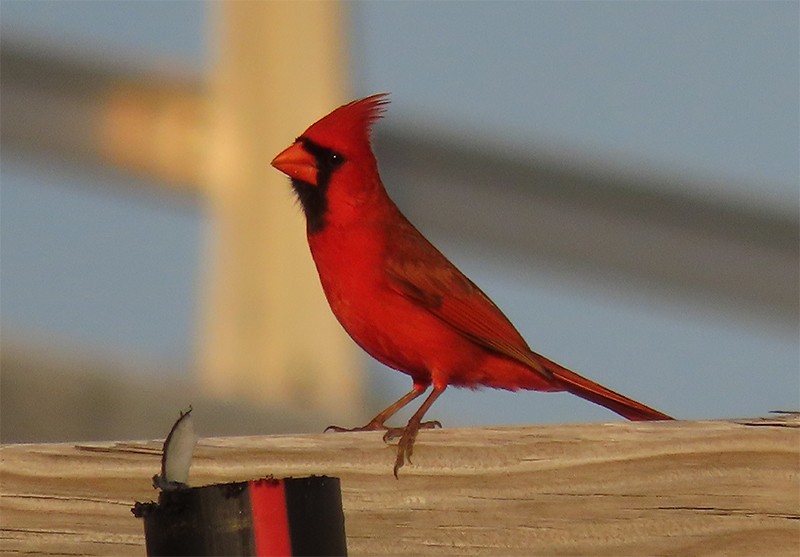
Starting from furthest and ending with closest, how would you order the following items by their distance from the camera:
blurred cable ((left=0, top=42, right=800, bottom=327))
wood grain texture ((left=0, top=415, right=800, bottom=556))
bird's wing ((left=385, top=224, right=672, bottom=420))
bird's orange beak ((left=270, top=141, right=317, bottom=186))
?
blurred cable ((left=0, top=42, right=800, bottom=327)) < bird's orange beak ((left=270, top=141, right=317, bottom=186)) < bird's wing ((left=385, top=224, right=672, bottom=420)) < wood grain texture ((left=0, top=415, right=800, bottom=556))

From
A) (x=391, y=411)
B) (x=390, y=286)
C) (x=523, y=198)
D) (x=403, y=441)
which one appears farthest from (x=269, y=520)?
(x=523, y=198)

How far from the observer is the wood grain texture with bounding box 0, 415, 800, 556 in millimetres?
1252

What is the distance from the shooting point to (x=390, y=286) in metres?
2.04

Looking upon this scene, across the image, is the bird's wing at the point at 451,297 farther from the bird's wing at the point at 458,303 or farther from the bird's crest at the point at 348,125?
the bird's crest at the point at 348,125

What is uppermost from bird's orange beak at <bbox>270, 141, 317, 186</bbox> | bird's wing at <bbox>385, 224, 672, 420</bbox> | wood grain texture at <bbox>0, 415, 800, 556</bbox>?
bird's orange beak at <bbox>270, 141, 317, 186</bbox>

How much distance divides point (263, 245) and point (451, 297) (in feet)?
2.85

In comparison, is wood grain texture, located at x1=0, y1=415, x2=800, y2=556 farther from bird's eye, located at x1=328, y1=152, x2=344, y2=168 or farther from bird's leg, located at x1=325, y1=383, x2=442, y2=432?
bird's eye, located at x1=328, y1=152, x2=344, y2=168

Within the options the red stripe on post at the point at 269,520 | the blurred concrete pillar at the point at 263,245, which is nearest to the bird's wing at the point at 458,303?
the blurred concrete pillar at the point at 263,245

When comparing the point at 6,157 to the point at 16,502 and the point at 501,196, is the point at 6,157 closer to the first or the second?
the point at 501,196

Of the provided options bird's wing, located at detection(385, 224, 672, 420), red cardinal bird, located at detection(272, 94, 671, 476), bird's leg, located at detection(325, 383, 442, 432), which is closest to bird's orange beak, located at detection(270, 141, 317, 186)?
red cardinal bird, located at detection(272, 94, 671, 476)

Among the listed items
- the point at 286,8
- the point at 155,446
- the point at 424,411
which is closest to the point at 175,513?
the point at 155,446

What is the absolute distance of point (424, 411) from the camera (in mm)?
1551

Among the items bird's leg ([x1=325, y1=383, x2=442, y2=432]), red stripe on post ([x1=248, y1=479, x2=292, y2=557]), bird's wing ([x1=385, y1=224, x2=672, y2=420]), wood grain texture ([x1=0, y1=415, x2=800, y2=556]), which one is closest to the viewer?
red stripe on post ([x1=248, y1=479, x2=292, y2=557])

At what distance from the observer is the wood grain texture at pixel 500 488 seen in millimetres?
1252
